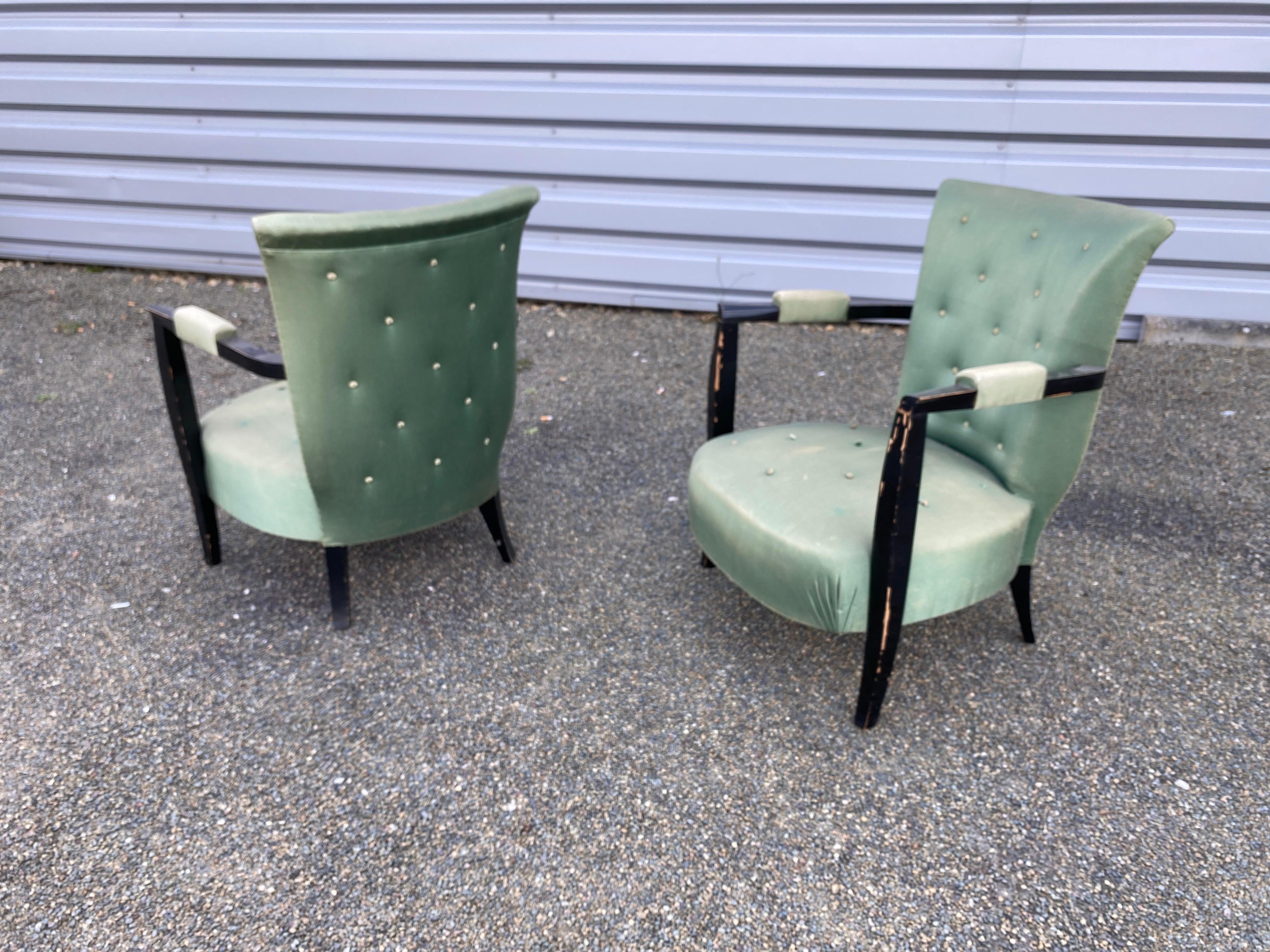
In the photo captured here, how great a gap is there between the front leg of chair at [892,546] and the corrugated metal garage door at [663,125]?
8.35ft

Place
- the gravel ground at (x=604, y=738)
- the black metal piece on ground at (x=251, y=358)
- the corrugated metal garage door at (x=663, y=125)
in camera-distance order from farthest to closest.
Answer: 1. the corrugated metal garage door at (x=663, y=125)
2. the black metal piece on ground at (x=251, y=358)
3. the gravel ground at (x=604, y=738)

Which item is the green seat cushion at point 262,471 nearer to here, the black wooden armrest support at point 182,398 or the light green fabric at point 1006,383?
the black wooden armrest support at point 182,398

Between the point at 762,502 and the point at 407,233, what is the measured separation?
36.4 inches

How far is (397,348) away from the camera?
6.45 ft

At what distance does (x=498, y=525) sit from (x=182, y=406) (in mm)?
852

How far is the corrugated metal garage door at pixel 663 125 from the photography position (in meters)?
3.60

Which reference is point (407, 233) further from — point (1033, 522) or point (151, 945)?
point (1033, 522)

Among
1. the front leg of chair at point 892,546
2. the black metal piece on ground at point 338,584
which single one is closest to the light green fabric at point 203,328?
the black metal piece on ground at point 338,584

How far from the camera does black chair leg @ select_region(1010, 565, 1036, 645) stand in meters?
2.17

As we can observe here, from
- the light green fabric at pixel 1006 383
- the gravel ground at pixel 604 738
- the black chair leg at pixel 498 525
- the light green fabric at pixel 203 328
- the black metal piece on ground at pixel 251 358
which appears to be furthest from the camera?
the black chair leg at pixel 498 525

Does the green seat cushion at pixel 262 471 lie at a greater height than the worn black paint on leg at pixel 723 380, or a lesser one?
lesser

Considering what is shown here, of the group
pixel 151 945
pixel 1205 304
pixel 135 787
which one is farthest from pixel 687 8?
pixel 151 945

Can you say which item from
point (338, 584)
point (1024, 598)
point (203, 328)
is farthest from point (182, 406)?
point (1024, 598)

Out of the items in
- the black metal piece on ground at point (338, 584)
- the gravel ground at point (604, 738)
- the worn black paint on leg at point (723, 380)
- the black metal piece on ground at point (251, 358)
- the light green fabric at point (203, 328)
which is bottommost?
the gravel ground at point (604, 738)
